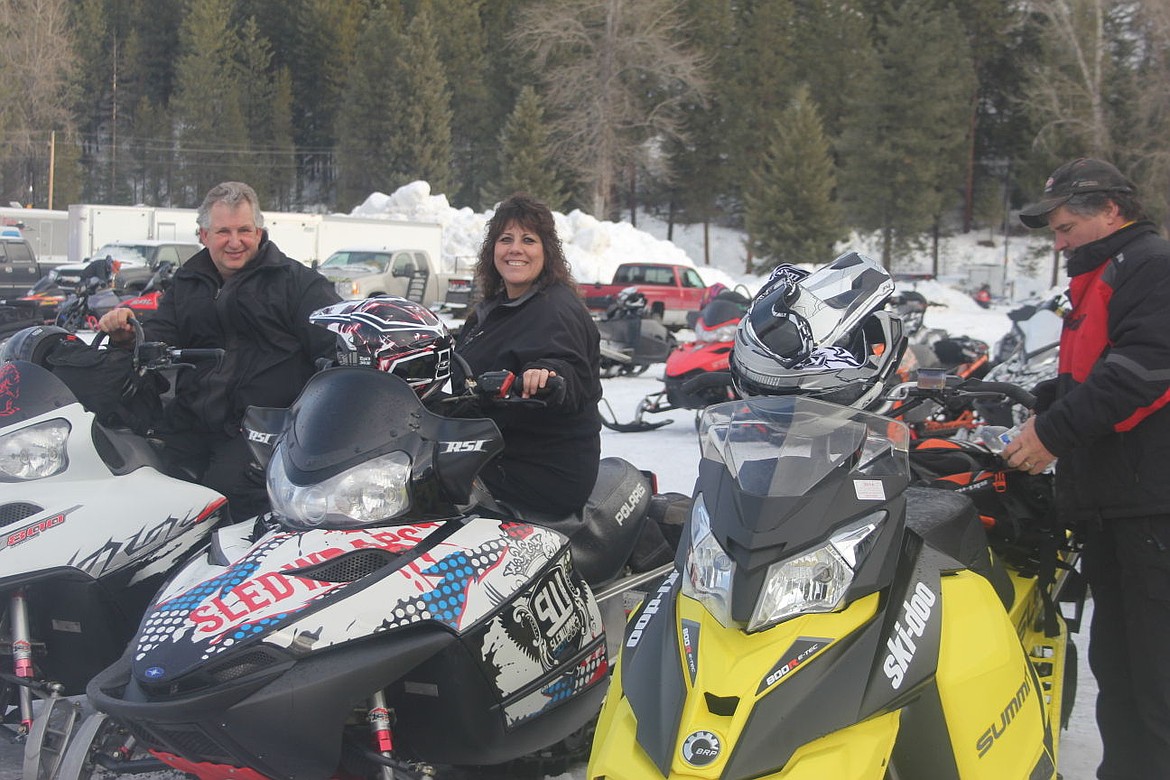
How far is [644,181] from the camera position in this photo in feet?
189

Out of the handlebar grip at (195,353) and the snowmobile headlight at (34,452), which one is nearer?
the snowmobile headlight at (34,452)

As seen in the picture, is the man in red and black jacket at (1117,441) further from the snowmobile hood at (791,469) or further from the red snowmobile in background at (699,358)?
the red snowmobile in background at (699,358)

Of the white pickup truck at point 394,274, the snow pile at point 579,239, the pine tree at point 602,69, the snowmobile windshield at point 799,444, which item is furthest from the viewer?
the pine tree at point 602,69

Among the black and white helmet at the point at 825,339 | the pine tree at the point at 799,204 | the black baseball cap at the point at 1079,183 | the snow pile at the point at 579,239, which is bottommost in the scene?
the black and white helmet at the point at 825,339

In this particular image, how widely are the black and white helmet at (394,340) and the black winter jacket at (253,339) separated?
2.49 ft

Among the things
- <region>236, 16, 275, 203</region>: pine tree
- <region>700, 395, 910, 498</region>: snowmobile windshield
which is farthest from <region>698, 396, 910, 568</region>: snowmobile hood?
<region>236, 16, 275, 203</region>: pine tree

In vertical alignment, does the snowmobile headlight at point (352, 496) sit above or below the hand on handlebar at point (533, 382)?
below

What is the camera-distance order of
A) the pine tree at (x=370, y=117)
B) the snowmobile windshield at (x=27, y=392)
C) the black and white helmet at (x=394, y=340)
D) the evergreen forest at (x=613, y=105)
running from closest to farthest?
1. the black and white helmet at (x=394, y=340)
2. the snowmobile windshield at (x=27, y=392)
3. the evergreen forest at (x=613, y=105)
4. the pine tree at (x=370, y=117)

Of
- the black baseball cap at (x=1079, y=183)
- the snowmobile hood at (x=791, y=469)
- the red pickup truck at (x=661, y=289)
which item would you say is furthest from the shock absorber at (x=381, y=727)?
the red pickup truck at (x=661, y=289)

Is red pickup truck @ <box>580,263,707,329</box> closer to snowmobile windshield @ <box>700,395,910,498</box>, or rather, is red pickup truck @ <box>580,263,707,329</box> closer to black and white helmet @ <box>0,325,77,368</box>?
black and white helmet @ <box>0,325,77,368</box>

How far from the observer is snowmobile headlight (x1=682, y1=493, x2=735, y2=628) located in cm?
220

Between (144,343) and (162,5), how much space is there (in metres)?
69.0

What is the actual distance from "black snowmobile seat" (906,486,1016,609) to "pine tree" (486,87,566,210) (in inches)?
1724

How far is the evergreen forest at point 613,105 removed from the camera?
44906 millimetres
